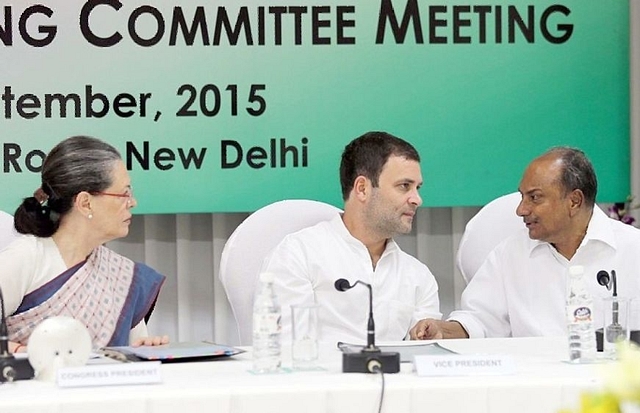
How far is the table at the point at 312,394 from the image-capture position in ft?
5.67

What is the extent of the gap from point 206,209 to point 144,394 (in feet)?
6.79

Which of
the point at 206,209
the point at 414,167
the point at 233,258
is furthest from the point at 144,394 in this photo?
the point at 206,209

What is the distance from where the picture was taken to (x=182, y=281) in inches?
157

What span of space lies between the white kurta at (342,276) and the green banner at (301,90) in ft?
2.48

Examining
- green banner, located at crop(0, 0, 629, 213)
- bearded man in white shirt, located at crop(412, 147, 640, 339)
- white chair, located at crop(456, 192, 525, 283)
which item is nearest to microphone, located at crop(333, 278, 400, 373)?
bearded man in white shirt, located at crop(412, 147, 640, 339)

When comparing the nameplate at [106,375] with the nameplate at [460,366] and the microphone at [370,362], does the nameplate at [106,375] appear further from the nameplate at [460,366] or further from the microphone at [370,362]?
the nameplate at [460,366]

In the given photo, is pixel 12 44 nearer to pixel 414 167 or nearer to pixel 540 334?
pixel 414 167

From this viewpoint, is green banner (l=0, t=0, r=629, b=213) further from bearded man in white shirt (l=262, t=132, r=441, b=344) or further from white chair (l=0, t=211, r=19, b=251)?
white chair (l=0, t=211, r=19, b=251)

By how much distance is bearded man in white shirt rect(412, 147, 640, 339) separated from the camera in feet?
9.81

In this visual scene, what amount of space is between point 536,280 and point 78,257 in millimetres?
1275

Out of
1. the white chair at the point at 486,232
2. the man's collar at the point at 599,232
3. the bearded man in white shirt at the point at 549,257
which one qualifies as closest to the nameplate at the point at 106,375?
the bearded man in white shirt at the point at 549,257

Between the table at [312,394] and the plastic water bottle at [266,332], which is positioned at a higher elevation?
the plastic water bottle at [266,332]

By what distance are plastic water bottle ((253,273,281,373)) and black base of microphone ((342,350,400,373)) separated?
13 cm

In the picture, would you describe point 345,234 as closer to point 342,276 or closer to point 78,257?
point 342,276
